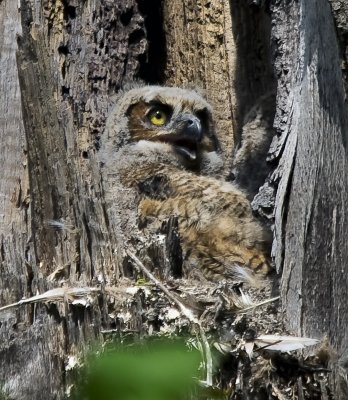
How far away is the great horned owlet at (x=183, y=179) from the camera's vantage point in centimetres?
346

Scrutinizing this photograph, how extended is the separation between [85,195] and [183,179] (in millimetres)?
1087

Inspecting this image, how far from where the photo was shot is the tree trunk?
263 cm

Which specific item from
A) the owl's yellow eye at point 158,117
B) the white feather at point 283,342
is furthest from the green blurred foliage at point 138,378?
the owl's yellow eye at point 158,117

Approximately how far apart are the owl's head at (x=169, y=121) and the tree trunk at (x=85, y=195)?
1.29 feet

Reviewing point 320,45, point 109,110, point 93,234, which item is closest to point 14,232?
point 93,234

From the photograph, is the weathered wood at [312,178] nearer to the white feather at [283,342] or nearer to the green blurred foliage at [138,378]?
the white feather at [283,342]

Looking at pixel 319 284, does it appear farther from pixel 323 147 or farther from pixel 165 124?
pixel 165 124

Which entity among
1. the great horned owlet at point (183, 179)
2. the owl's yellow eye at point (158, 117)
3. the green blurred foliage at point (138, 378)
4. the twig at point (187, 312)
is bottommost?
the twig at point (187, 312)

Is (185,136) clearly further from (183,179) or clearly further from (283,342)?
(283,342)

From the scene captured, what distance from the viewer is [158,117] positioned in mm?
4516

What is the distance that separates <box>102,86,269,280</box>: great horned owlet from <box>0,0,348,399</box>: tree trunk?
1.28ft

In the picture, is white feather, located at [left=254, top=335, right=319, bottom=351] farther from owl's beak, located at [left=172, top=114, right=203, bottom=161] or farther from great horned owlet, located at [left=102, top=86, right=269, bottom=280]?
owl's beak, located at [left=172, top=114, right=203, bottom=161]

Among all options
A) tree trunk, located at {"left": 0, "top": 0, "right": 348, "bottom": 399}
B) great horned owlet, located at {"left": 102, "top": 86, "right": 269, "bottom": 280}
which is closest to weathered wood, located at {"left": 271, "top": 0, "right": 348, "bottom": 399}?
tree trunk, located at {"left": 0, "top": 0, "right": 348, "bottom": 399}

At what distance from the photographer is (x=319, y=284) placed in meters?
2.66
